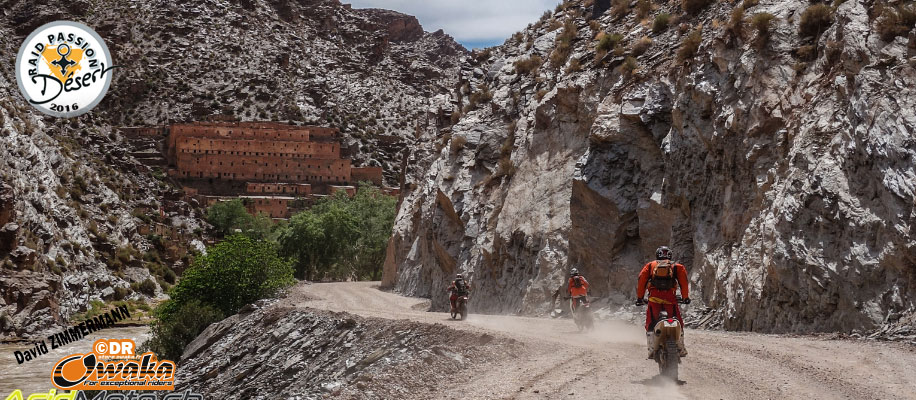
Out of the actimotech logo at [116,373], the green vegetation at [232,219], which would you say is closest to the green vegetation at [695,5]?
the actimotech logo at [116,373]

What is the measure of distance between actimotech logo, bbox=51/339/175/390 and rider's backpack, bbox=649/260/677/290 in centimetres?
1452

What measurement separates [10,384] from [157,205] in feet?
174

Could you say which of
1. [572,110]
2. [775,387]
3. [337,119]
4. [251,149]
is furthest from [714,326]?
[337,119]

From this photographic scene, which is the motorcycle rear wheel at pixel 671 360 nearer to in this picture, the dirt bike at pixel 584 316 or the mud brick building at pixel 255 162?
the dirt bike at pixel 584 316

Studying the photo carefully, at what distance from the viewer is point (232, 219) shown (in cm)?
8012

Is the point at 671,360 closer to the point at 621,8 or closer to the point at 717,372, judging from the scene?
the point at 717,372

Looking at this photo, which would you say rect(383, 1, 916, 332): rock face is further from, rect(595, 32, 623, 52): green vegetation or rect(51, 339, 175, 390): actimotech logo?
rect(51, 339, 175, 390): actimotech logo

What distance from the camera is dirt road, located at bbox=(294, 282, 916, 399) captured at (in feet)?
28.1

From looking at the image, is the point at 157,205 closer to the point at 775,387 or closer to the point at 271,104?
the point at 271,104

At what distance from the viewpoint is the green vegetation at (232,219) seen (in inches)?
3084

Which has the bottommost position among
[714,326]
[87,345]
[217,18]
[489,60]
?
[87,345]

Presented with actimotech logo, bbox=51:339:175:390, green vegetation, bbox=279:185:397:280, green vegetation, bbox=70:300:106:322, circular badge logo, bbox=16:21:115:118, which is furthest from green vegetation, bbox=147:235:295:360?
green vegetation, bbox=279:185:397:280

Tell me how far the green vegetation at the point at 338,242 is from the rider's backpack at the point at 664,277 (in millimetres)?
57891

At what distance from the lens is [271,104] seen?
115 m
